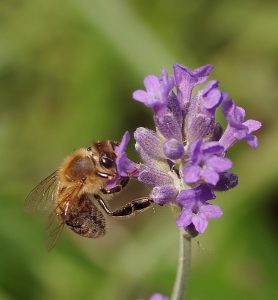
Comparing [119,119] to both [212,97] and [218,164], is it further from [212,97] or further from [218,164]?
[218,164]

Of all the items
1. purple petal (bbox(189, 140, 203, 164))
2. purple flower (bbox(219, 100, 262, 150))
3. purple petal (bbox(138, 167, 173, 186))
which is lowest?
purple petal (bbox(138, 167, 173, 186))

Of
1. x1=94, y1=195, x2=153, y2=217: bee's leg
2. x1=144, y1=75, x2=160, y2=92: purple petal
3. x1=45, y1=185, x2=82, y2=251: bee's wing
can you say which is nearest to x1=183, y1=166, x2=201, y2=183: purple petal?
x1=144, y1=75, x2=160, y2=92: purple petal

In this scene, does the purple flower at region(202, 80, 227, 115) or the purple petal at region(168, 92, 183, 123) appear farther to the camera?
the purple petal at region(168, 92, 183, 123)

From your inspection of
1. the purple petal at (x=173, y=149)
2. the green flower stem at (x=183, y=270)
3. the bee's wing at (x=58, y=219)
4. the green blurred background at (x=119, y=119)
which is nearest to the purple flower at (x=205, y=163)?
the purple petal at (x=173, y=149)

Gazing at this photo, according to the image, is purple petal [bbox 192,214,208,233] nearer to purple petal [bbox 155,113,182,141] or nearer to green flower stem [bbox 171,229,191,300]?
green flower stem [bbox 171,229,191,300]

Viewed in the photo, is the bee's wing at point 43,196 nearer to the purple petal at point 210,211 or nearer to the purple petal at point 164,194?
the purple petal at point 164,194

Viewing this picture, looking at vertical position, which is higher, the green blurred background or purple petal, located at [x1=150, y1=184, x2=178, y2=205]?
the green blurred background

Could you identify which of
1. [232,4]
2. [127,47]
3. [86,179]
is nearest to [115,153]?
[86,179]

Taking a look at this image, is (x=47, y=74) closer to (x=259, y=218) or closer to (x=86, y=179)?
(x=259, y=218)
